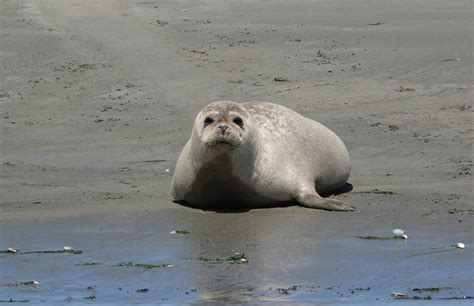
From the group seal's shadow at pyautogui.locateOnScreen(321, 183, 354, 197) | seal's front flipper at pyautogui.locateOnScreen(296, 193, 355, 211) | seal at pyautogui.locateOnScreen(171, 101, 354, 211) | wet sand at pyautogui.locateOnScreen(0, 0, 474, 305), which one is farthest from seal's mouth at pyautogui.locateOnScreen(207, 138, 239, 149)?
seal's shadow at pyautogui.locateOnScreen(321, 183, 354, 197)

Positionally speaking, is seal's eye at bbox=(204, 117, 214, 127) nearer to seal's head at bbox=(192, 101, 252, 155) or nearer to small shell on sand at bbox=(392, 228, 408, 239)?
seal's head at bbox=(192, 101, 252, 155)

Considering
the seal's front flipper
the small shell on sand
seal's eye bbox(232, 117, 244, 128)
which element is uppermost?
seal's eye bbox(232, 117, 244, 128)

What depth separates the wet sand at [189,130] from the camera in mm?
7387

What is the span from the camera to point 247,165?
30.6ft

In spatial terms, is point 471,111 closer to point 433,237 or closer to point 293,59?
point 293,59

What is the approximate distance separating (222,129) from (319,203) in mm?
806

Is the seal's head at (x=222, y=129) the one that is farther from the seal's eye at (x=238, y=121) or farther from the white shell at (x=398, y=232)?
the white shell at (x=398, y=232)

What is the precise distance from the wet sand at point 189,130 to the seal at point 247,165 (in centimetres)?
23

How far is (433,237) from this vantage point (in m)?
8.27

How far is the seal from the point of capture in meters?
9.12

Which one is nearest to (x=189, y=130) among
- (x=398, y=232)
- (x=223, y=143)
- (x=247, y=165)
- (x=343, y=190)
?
(x=343, y=190)

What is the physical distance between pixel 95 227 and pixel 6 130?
3.96 meters

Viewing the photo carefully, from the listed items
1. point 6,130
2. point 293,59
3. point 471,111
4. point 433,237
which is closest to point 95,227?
point 433,237

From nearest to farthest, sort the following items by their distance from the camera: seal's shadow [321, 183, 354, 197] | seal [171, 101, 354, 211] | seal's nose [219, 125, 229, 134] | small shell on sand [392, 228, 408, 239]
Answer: small shell on sand [392, 228, 408, 239] < seal's nose [219, 125, 229, 134] < seal [171, 101, 354, 211] < seal's shadow [321, 183, 354, 197]
